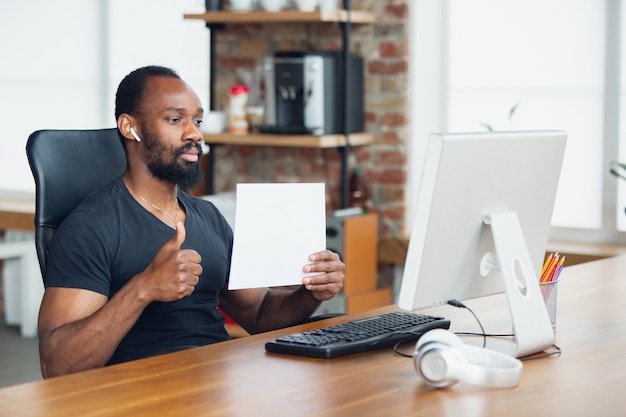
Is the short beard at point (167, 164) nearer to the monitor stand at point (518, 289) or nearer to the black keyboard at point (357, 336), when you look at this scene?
the black keyboard at point (357, 336)

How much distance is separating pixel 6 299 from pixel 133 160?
10.8 feet

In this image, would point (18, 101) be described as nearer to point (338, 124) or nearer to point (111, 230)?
point (338, 124)

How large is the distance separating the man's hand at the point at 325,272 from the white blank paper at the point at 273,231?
0.11 ft

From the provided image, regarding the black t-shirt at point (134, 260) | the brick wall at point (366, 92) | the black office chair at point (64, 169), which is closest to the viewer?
the black t-shirt at point (134, 260)

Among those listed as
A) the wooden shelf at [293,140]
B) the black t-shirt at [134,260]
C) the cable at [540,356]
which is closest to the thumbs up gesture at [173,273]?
the black t-shirt at [134,260]

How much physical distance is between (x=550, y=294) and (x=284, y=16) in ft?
8.10

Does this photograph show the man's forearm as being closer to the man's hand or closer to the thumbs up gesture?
the man's hand

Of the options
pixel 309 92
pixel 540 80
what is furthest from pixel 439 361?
pixel 540 80

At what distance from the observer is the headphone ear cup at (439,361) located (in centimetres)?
159

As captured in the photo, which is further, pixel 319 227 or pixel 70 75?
pixel 70 75

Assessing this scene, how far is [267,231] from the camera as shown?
202 centimetres

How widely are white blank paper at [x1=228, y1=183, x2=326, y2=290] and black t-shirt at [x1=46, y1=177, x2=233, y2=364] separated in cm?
24

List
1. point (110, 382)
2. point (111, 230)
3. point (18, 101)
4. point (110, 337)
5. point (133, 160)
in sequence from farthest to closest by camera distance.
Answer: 1. point (18, 101)
2. point (133, 160)
3. point (111, 230)
4. point (110, 337)
5. point (110, 382)

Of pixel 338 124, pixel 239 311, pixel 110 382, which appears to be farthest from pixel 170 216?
pixel 338 124
